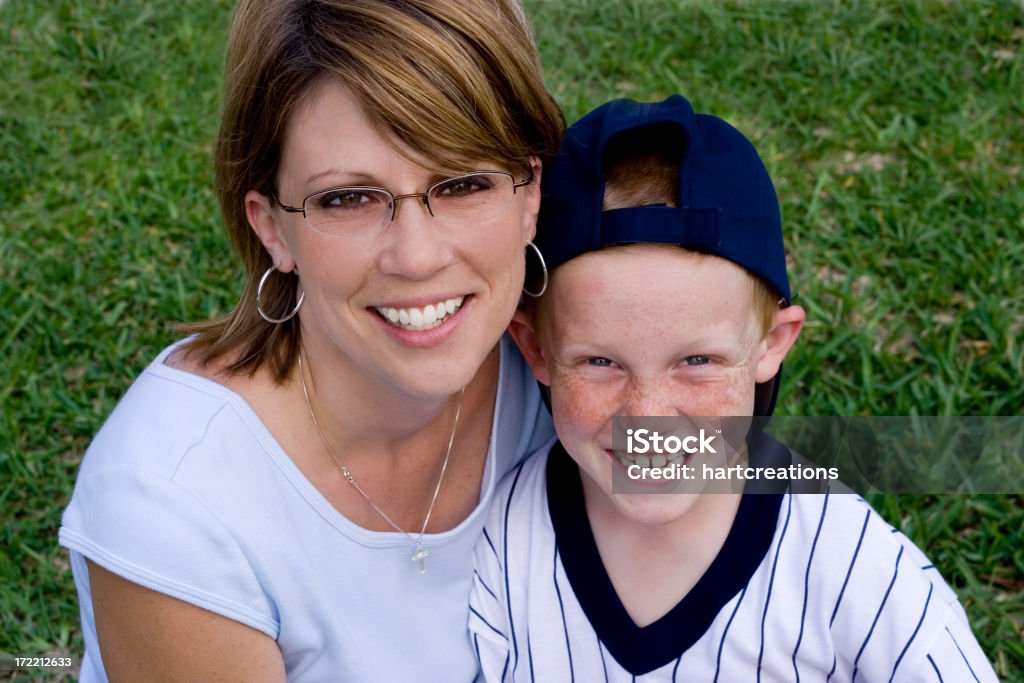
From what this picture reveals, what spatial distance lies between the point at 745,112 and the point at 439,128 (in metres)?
3.32

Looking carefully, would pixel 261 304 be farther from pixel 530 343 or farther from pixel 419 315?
pixel 530 343

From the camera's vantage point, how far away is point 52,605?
3477 millimetres

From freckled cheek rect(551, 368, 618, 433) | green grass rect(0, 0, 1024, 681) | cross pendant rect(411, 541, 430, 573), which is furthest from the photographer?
green grass rect(0, 0, 1024, 681)

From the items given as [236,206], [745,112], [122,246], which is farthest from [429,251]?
[745,112]

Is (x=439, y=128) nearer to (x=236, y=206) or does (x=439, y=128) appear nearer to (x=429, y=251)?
(x=429, y=251)

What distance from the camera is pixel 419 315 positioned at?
7.11 feet

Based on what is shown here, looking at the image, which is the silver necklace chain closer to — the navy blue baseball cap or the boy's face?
the boy's face

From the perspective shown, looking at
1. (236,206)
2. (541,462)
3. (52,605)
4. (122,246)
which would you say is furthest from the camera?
(122,246)

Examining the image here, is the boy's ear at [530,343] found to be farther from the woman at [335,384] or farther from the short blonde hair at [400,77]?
the short blonde hair at [400,77]

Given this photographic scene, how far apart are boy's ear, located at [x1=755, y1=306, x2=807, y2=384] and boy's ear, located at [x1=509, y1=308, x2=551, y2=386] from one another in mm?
490

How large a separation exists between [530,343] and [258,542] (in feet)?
2.54

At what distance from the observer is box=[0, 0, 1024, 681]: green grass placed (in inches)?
146

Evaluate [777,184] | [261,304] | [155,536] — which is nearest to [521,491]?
[261,304]

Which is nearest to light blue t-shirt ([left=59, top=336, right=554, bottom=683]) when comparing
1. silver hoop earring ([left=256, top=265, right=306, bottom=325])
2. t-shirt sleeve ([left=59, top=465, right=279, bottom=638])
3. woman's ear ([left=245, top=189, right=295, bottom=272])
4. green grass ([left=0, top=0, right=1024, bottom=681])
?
t-shirt sleeve ([left=59, top=465, right=279, bottom=638])
